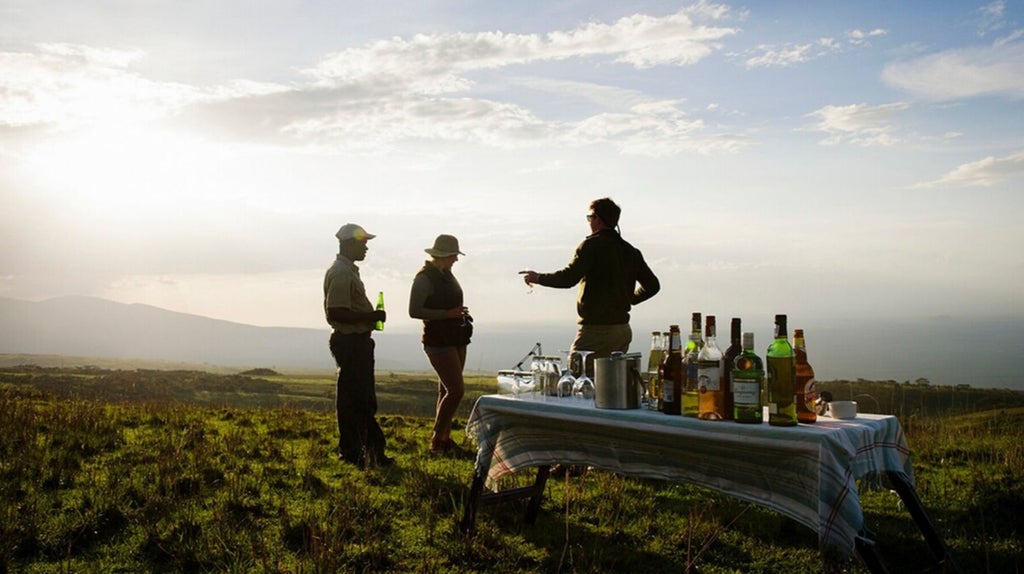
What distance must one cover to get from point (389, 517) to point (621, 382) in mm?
2523

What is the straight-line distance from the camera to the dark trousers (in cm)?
798

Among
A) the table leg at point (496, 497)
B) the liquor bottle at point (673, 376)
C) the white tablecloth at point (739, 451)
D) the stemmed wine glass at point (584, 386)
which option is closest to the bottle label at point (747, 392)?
the white tablecloth at point (739, 451)

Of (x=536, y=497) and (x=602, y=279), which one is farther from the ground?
(x=602, y=279)

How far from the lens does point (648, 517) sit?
598 centimetres

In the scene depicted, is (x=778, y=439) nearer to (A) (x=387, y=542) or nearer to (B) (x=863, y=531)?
(B) (x=863, y=531)

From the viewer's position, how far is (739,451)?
383 centimetres

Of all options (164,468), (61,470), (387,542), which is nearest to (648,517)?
(387,542)

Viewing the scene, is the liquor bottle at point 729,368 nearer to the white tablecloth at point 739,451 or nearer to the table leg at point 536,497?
the white tablecloth at point 739,451

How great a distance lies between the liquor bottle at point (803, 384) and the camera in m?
3.72

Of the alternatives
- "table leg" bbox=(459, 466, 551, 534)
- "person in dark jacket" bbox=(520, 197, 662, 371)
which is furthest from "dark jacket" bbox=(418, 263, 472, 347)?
"table leg" bbox=(459, 466, 551, 534)

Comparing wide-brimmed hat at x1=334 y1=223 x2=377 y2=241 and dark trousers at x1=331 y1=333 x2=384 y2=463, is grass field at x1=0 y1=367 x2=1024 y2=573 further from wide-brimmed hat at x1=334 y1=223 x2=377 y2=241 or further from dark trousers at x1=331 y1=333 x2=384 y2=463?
wide-brimmed hat at x1=334 y1=223 x2=377 y2=241

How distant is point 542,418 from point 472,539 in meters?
1.08

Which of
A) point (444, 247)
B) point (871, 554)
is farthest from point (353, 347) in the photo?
point (871, 554)

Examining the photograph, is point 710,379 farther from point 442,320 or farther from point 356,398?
point 356,398
